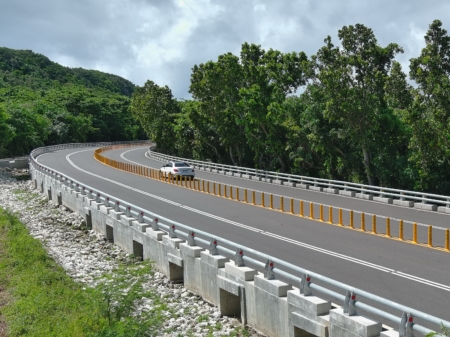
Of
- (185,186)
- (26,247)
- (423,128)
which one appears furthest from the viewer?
(185,186)

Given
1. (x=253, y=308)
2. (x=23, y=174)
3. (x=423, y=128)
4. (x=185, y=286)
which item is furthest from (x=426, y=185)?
(x=23, y=174)

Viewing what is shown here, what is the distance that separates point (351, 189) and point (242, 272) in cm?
2187

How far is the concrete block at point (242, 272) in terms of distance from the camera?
13.9m

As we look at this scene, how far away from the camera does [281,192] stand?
34969 mm

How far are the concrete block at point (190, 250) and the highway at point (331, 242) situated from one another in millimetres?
2440

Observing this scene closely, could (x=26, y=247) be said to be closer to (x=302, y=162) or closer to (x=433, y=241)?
(x=433, y=241)

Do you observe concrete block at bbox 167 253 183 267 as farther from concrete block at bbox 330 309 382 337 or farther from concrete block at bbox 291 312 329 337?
concrete block at bbox 330 309 382 337

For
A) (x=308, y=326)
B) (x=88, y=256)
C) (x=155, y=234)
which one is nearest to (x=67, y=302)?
(x=155, y=234)

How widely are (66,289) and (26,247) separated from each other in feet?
21.1

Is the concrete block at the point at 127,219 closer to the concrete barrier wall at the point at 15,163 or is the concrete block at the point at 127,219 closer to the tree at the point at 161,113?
the concrete barrier wall at the point at 15,163

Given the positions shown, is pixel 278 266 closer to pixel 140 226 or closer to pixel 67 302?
pixel 67 302

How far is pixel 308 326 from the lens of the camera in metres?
11.3

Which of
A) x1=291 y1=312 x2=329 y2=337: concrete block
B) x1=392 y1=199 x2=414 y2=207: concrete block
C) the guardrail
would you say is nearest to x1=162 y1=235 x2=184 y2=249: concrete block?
x1=291 y1=312 x2=329 y2=337: concrete block

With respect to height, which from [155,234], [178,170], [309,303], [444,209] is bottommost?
[444,209]
